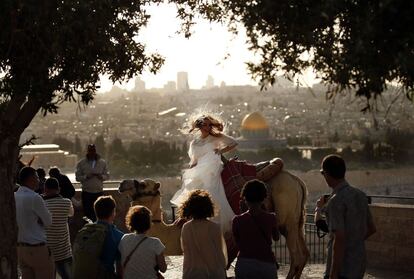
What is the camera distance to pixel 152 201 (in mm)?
8703

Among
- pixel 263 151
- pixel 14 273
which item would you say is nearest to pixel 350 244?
pixel 14 273

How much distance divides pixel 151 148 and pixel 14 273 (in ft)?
293

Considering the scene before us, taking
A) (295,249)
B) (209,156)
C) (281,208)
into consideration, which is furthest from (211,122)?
(295,249)

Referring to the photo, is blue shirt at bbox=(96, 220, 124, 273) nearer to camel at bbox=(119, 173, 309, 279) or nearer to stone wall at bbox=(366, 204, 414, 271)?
camel at bbox=(119, 173, 309, 279)

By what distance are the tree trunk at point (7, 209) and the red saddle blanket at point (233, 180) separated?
2.35m

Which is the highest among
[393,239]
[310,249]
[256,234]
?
[256,234]

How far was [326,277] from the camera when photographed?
251 inches

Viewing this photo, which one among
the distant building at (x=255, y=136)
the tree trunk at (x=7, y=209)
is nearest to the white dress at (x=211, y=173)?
the tree trunk at (x=7, y=209)

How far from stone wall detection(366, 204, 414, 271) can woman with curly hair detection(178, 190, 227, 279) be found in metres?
4.82

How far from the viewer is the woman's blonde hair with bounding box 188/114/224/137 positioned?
903 cm

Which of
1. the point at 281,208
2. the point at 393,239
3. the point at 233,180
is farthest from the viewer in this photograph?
the point at 393,239

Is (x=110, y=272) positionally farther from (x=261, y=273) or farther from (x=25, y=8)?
(x=25, y=8)

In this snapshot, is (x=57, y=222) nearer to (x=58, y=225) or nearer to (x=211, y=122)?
(x=58, y=225)

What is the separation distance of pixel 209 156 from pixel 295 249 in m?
1.44
